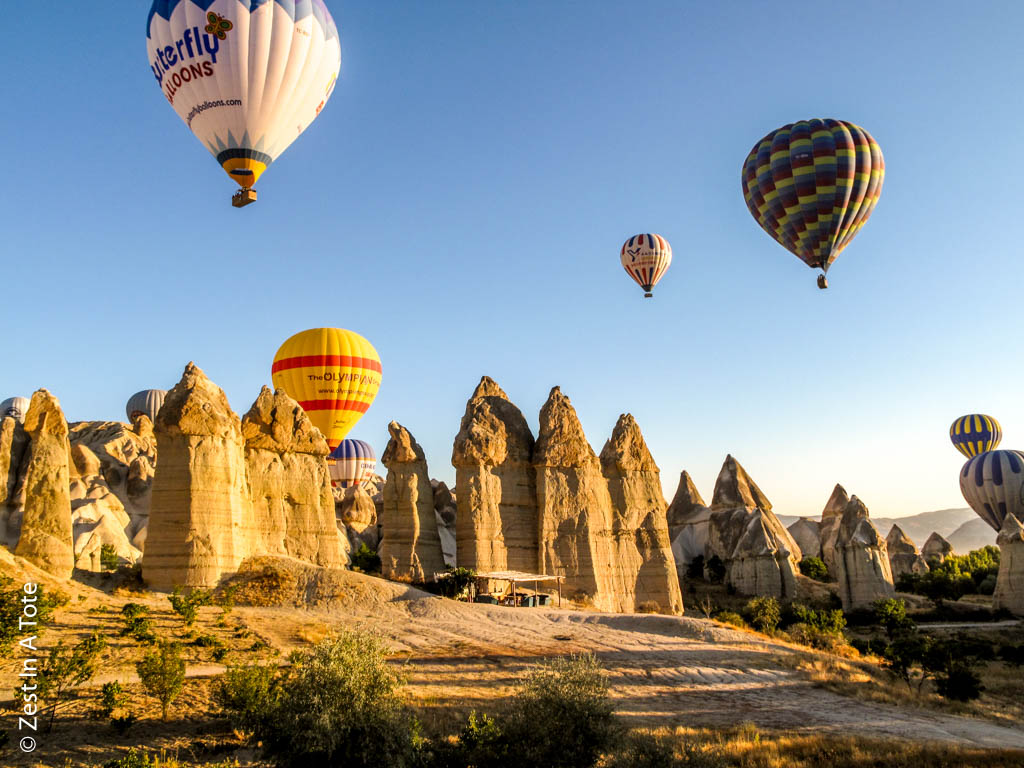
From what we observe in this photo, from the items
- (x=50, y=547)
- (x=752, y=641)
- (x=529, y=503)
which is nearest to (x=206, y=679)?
(x=50, y=547)

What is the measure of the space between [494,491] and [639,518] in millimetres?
9521

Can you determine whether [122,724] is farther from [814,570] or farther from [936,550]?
[936,550]

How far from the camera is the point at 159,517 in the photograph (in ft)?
104

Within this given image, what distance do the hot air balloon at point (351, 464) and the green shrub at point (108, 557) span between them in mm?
35092

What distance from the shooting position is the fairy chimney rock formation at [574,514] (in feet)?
143

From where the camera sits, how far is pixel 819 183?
1665 inches

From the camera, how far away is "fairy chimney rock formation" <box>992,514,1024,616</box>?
60469mm

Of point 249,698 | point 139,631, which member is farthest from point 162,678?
point 139,631

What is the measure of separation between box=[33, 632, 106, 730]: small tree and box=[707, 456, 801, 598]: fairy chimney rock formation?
173 ft

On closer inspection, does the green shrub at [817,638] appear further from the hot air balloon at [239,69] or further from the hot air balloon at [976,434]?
the hot air balloon at [976,434]

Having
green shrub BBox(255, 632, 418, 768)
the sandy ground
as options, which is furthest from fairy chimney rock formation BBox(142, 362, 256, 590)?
green shrub BBox(255, 632, 418, 768)

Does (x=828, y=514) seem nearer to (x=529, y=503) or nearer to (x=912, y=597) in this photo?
(x=912, y=597)

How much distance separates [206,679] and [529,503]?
24723mm

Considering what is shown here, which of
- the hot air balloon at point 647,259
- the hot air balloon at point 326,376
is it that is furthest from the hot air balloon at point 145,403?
the hot air balloon at point 647,259
